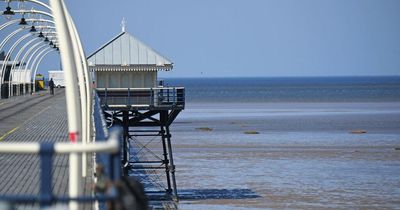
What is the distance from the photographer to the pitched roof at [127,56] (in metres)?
38.6

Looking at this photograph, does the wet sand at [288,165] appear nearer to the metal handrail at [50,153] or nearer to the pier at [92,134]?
the pier at [92,134]

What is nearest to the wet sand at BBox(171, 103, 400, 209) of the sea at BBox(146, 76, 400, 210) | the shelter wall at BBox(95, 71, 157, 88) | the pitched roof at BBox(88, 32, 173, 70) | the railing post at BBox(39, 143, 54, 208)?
the sea at BBox(146, 76, 400, 210)

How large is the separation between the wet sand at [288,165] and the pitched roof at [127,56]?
14.8ft

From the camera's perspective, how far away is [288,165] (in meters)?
→ 42.1

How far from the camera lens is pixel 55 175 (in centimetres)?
1473

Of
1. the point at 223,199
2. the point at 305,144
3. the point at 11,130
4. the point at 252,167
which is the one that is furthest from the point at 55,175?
the point at 305,144

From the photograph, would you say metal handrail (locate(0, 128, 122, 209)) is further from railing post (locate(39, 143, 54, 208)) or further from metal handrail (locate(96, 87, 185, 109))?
metal handrail (locate(96, 87, 185, 109))

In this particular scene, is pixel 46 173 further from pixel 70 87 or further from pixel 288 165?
pixel 288 165

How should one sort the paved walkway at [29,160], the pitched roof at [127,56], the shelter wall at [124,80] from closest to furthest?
the paved walkway at [29,160]
the shelter wall at [124,80]
the pitched roof at [127,56]

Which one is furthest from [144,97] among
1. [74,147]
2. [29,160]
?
[74,147]

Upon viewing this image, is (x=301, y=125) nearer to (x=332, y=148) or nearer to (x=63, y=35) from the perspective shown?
(x=332, y=148)

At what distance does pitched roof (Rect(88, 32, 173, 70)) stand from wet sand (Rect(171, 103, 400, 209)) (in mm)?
4520

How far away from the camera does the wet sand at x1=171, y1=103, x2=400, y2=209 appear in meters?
31.4

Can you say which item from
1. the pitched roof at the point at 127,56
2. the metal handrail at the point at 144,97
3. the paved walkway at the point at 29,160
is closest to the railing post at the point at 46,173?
the paved walkway at the point at 29,160
